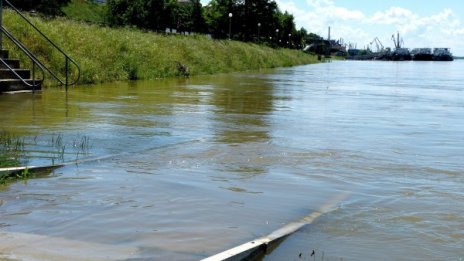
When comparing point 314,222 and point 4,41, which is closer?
point 314,222

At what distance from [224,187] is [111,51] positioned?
1938cm

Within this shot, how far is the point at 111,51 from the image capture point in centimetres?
2427

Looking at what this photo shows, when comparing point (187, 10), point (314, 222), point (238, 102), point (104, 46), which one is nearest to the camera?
point (314, 222)

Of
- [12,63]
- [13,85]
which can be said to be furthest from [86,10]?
[13,85]

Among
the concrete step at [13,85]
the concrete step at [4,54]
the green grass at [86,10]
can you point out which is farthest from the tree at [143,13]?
the concrete step at [13,85]

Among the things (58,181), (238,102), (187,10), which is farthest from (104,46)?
(187,10)

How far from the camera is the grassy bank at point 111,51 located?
19.8m

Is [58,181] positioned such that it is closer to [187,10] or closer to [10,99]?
[10,99]

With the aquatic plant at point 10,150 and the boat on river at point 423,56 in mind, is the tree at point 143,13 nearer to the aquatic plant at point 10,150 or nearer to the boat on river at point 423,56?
the aquatic plant at point 10,150

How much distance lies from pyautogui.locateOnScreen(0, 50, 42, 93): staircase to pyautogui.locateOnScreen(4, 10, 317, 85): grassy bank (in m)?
1.45

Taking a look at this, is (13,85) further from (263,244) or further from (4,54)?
(263,244)

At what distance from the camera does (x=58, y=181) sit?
5.93m

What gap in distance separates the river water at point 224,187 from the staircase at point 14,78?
358cm

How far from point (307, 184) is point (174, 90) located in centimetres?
1390
